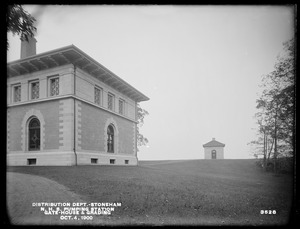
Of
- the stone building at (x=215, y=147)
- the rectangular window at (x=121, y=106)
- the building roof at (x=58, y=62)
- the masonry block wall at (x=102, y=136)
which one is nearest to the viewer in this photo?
the stone building at (x=215, y=147)

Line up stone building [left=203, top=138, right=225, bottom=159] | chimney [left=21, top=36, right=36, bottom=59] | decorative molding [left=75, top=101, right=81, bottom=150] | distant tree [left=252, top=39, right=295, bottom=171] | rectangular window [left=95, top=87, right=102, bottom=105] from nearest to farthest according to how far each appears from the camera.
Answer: distant tree [left=252, top=39, right=295, bottom=171] < stone building [left=203, top=138, right=225, bottom=159] < decorative molding [left=75, top=101, right=81, bottom=150] < chimney [left=21, top=36, right=36, bottom=59] < rectangular window [left=95, top=87, right=102, bottom=105]

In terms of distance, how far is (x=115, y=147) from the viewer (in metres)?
14.2

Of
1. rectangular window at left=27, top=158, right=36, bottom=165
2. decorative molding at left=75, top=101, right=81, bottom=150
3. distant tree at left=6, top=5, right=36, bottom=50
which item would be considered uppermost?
distant tree at left=6, top=5, right=36, bottom=50

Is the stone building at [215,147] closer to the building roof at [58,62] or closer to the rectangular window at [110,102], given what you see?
the rectangular window at [110,102]

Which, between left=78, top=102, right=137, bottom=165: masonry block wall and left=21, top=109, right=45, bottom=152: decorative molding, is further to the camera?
left=78, top=102, right=137, bottom=165: masonry block wall

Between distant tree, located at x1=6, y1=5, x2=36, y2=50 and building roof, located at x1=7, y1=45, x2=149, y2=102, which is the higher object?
building roof, located at x1=7, y1=45, x2=149, y2=102

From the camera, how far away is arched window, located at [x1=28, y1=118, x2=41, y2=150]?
1042 centimetres

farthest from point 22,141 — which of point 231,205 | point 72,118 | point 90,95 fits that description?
point 231,205

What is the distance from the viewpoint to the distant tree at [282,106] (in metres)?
4.45

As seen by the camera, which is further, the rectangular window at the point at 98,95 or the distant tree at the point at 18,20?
the rectangular window at the point at 98,95

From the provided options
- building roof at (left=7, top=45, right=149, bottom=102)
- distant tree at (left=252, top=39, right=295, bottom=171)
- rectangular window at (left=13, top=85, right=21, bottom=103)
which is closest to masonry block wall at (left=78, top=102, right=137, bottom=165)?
building roof at (left=7, top=45, right=149, bottom=102)

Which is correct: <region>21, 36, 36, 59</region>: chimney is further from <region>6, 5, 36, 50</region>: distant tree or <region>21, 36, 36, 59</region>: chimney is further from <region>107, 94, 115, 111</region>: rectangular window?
<region>6, 5, 36, 50</region>: distant tree

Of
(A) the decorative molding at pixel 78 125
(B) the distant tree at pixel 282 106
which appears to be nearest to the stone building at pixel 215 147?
(B) the distant tree at pixel 282 106

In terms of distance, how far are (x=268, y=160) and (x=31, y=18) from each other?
9.90 m
